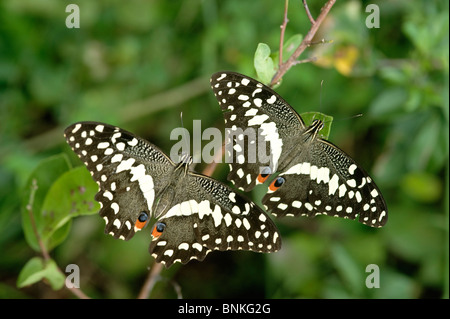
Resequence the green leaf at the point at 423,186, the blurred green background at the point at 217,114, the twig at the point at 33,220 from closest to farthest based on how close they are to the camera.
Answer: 1. the twig at the point at 33,220
2. the blurred green background at the point at 217,114
3. the green leaf at the point at 423,186

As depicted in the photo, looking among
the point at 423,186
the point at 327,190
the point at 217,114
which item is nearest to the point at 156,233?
the point at 327,190

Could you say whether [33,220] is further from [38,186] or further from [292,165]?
[292,165]

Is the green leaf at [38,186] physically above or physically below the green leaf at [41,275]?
above

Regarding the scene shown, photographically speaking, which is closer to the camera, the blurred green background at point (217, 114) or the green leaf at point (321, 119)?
the green leaf at point (321, 119)

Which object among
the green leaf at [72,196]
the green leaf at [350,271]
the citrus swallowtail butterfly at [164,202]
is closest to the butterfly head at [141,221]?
the citrus swallowtail butterfly at [164,202]

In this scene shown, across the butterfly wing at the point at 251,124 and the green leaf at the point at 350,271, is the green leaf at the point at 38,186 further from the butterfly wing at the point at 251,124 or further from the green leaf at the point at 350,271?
the green leaf at the point at 350,271

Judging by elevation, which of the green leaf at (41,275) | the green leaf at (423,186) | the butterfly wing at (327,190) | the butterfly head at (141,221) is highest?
the butterfly wing at (327,190)
